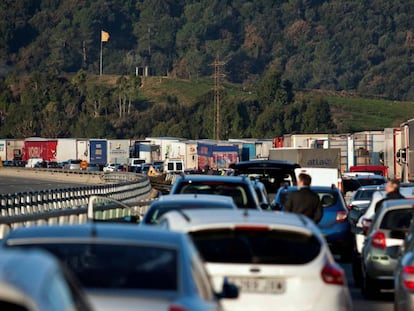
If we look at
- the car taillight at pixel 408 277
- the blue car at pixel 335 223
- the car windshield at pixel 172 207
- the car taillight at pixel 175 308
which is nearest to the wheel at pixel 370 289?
the car windshield at pixel 172 207

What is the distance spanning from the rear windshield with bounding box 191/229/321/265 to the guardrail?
9.51 m

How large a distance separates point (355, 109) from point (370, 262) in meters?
164

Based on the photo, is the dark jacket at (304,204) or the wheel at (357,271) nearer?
the wheel at (357,271)

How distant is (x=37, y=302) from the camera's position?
5.14m

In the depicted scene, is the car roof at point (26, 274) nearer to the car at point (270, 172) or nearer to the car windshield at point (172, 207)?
the car windshield at point (172, 207)

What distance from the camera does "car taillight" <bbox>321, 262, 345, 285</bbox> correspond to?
10.1 m

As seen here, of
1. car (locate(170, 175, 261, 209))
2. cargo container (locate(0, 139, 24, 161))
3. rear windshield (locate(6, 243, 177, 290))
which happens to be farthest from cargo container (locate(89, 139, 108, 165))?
rear windshield (locate(6, 243, 177, 290))

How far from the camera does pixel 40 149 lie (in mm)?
130625

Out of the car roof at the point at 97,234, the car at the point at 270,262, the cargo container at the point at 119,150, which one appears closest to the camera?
the car roof at the point at 97,234

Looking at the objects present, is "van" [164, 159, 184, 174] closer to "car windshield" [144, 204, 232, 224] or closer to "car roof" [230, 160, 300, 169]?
"car roof" [230, 160, 300, 169]

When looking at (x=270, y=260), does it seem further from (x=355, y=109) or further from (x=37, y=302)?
Result: (x=355, y=109)

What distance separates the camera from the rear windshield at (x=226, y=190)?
1938 centimetres

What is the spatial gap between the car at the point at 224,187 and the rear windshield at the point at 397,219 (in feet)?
7.42

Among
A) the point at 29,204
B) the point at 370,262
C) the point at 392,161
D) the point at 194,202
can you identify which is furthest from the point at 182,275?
the point at 392,161
